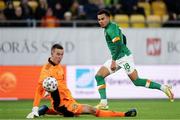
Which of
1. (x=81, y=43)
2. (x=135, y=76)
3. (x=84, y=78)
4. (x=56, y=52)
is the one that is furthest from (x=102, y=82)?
(x=81, y=43)

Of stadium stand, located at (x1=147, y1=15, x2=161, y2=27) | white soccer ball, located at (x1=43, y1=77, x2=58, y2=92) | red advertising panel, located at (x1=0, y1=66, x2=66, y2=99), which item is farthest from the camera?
stadium stand, located at (x1=147, y1=15, x2=161, y2=27)

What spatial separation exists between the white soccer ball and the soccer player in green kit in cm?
253

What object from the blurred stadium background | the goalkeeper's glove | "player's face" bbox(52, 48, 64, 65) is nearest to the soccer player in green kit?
"player's face" bbox(52, 48, 64, 65)

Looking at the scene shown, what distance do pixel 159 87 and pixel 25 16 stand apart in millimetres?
8322

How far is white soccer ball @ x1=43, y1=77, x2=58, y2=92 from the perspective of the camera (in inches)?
505

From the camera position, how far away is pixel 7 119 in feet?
42.8

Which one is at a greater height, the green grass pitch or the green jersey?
the green jersey

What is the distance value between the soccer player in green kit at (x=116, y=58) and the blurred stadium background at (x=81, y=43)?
480 cm

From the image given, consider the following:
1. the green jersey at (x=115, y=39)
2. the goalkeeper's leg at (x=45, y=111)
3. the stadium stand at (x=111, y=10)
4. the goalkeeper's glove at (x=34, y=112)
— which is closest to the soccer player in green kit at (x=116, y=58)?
the green jersey at (x=115, y=39)

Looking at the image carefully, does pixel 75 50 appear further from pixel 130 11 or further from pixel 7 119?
pixel 7 119

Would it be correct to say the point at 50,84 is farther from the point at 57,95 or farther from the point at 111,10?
the point at 111,10

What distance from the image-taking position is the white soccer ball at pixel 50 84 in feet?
42.1

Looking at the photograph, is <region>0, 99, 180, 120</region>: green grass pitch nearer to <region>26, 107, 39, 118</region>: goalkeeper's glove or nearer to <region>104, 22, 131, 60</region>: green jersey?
<region>26, 107, 39, 118</region>: goalkeeper's glove

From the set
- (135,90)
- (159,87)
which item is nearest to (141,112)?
(159,87)
